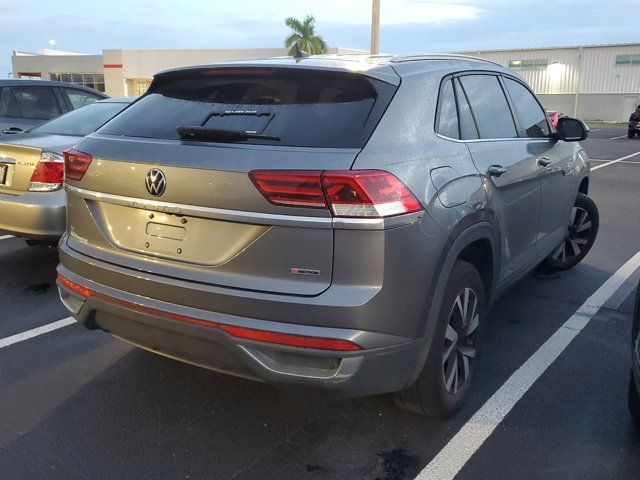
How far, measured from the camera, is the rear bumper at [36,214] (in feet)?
16.6

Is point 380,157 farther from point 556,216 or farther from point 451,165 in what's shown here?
point 556,216

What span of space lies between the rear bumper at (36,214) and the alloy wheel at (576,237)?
14.2 feet

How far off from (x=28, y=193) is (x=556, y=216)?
4199mm

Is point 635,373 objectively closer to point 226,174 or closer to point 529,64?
point 226,174

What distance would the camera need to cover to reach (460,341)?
3227 millimetres

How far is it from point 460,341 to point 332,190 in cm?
128

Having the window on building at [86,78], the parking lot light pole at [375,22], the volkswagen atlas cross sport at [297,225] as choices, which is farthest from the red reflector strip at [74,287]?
the window on building at [86,78]

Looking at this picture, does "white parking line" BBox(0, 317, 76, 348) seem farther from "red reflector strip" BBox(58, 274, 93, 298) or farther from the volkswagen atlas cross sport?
the volkswagen atlas cross sport

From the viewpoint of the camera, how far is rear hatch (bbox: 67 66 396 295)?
2469 millimetres

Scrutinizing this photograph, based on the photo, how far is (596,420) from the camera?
10.5 feet

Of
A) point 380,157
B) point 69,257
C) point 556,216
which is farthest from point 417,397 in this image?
point 556,216

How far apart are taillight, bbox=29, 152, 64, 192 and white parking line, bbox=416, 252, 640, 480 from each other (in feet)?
12.5

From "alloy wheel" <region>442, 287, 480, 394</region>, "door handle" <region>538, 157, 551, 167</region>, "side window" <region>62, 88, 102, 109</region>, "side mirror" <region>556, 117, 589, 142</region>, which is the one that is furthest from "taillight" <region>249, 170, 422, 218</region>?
"side window" <region>62, 88, 102, 109</region>

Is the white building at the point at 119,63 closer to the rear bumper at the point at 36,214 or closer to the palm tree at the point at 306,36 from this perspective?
the palm tree at the point at 306,36
